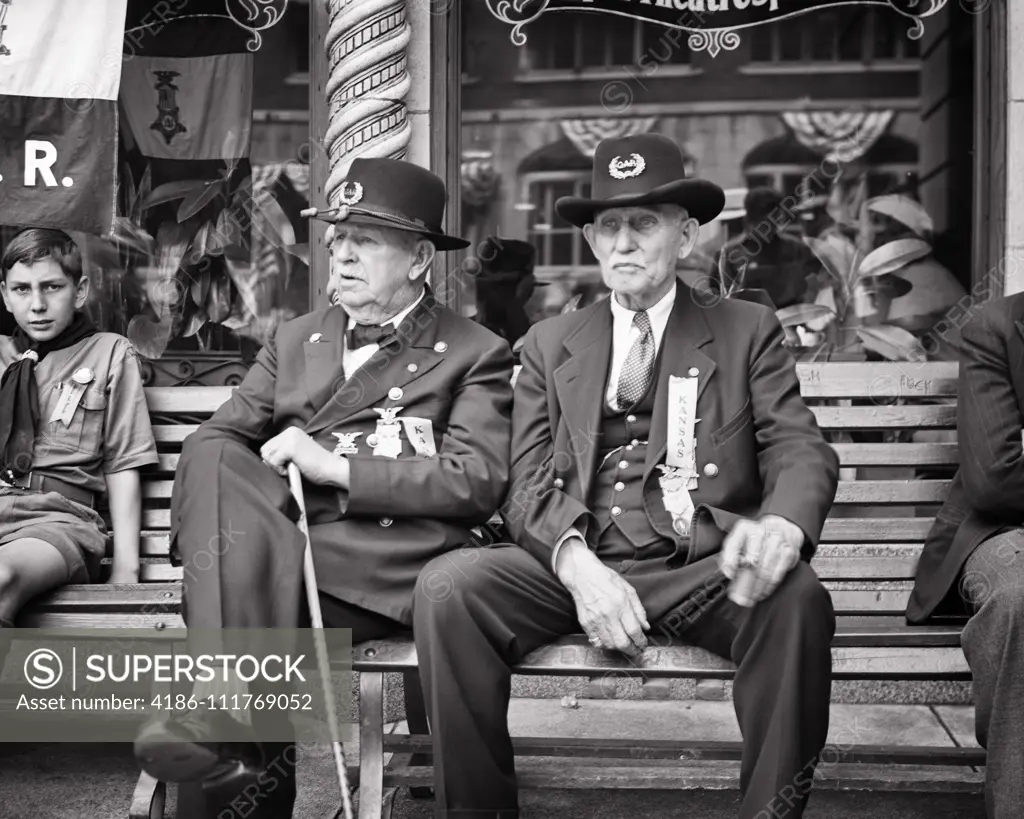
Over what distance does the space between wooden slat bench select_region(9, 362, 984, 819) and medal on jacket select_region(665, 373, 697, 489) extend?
1.70 feet

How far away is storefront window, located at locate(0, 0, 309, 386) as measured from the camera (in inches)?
227

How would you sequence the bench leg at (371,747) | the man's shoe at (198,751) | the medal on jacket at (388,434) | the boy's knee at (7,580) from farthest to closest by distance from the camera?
the medal on jacket at (388,434) → the boy's knee at (7,580) → the bench leg at (371,747) → the man's shoe at (198,751)

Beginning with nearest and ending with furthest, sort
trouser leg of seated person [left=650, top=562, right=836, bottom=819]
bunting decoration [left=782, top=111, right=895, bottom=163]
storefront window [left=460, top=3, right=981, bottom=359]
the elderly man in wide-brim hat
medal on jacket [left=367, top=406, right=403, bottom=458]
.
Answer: trouser leg of seated person [left=650, top=562, right=836, bottom=819]
the elderly man in wide-brim hat
medal on jacket [left=367, top=406, right=403, bottom=458]
storefront window [left=460, top=3, right=981, bottom=359]
bunting decoration [left=782, top=111, right=895, bottom=163]

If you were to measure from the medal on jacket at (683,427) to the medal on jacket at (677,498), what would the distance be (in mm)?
16


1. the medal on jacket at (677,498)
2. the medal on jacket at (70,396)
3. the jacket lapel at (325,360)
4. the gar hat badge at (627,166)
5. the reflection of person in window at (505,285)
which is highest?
the gar hat badge at (627,166)

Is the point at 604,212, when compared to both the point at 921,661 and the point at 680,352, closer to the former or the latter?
the point at 680,352

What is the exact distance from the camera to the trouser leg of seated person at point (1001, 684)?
312cm

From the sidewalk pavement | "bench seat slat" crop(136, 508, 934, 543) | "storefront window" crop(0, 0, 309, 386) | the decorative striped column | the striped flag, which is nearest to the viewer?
the sidewalk pavement

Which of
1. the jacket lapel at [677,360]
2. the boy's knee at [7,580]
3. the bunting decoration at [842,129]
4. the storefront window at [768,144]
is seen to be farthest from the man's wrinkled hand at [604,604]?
the bunting decoration at [842,129]

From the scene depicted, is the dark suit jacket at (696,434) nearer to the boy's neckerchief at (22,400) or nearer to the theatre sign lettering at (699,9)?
the boy's neckerchief at (22,400)

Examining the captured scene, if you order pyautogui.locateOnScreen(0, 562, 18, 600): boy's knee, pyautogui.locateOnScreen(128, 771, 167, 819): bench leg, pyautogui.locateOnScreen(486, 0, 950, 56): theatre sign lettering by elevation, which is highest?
pyautogui.locateOnScreen(486, 0, 950, 56): theatre sign lettering

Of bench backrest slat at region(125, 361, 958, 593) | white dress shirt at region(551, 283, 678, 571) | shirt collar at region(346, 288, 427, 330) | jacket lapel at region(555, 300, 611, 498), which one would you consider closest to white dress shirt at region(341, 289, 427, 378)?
shirt collar at region(346, 288, 427, 330)

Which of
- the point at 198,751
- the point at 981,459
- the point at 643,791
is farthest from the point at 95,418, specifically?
the point at 981,459

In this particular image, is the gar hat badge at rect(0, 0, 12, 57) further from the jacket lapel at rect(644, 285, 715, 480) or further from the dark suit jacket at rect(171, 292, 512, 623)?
the jacket lapel at rect(644, 285, 715, 480)
